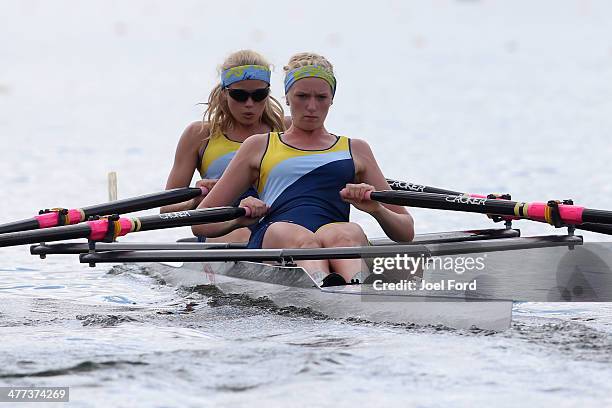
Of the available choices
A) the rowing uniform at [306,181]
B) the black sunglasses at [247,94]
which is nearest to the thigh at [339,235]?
the rowing uniform at [306,181]

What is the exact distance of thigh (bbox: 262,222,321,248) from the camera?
8430 millimetres

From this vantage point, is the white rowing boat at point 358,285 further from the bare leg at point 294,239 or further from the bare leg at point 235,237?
the bare leg at point 235,237

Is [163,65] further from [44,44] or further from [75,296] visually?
[75,296]

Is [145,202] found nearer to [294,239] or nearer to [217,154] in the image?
[217,154]

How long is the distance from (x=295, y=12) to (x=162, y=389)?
11542 centimetres

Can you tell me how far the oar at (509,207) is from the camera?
837 centimetres

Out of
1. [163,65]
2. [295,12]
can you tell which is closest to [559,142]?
[163,65]

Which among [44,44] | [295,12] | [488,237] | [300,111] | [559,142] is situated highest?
[295,12]

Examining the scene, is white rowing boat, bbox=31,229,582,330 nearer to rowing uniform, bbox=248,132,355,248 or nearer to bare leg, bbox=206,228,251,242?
rowing uniform, bbox=248,132,355,248

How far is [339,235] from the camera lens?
8453mm

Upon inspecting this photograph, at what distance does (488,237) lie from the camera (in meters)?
10.1

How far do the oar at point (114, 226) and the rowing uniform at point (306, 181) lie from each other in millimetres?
275

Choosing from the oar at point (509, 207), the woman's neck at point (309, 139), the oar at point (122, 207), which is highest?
the woman's neck at point (309, 139)

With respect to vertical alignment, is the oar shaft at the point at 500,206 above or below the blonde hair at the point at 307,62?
below
